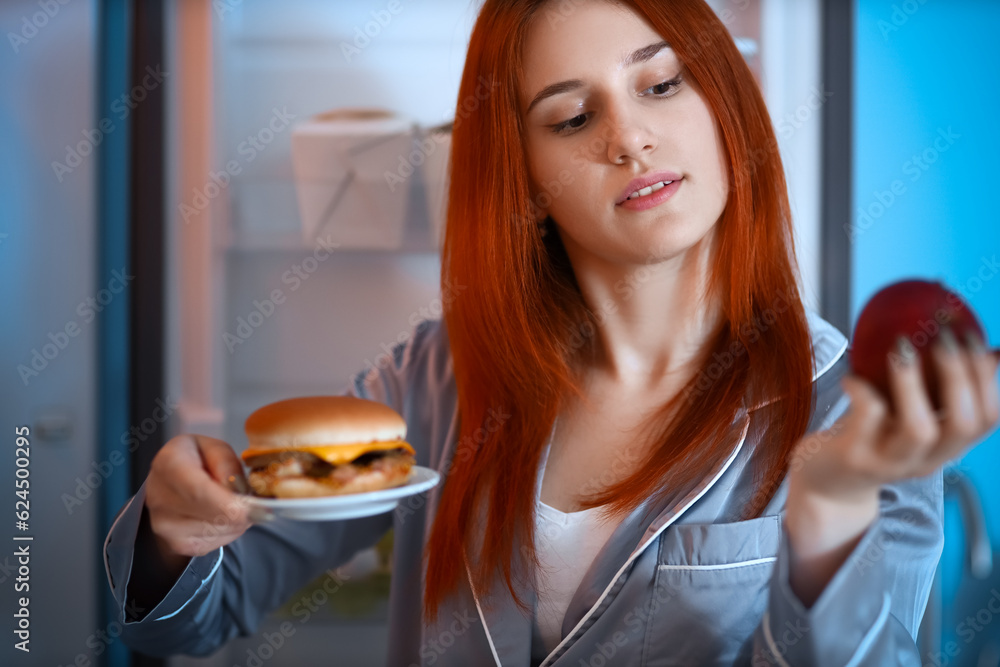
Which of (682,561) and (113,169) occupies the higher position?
(113,169)

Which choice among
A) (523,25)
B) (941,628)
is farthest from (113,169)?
(941,628)

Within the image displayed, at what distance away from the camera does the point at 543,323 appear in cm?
99

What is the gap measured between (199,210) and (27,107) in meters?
0.41

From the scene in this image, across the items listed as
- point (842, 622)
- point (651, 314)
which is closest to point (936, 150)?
point (651, 314)

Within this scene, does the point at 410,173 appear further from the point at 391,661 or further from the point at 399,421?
the point at 391,661

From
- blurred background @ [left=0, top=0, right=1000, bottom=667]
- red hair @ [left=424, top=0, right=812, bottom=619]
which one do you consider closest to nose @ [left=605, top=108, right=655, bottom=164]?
red hair @ [left=424, top=0, right=812, bottom=619]

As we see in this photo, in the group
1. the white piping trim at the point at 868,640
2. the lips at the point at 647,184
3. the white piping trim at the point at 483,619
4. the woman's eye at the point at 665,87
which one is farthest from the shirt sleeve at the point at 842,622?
the woman's eye at the point at 665,87

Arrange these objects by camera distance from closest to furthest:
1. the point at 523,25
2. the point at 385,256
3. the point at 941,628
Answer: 1. the point at 523,25
2. the point at 941,628
3. the point at 385,256

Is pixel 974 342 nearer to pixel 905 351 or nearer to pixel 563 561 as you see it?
pixel 905 351

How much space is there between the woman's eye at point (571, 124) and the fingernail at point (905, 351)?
483mm

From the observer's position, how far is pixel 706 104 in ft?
2.68

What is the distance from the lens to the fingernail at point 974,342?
1.51 feet

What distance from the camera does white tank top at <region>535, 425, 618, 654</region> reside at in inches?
32.3

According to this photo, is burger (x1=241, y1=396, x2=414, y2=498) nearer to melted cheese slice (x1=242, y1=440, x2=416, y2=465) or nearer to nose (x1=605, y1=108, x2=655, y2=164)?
melted cheese slice (x1=242, y1=440, x2=416, y2=465)
